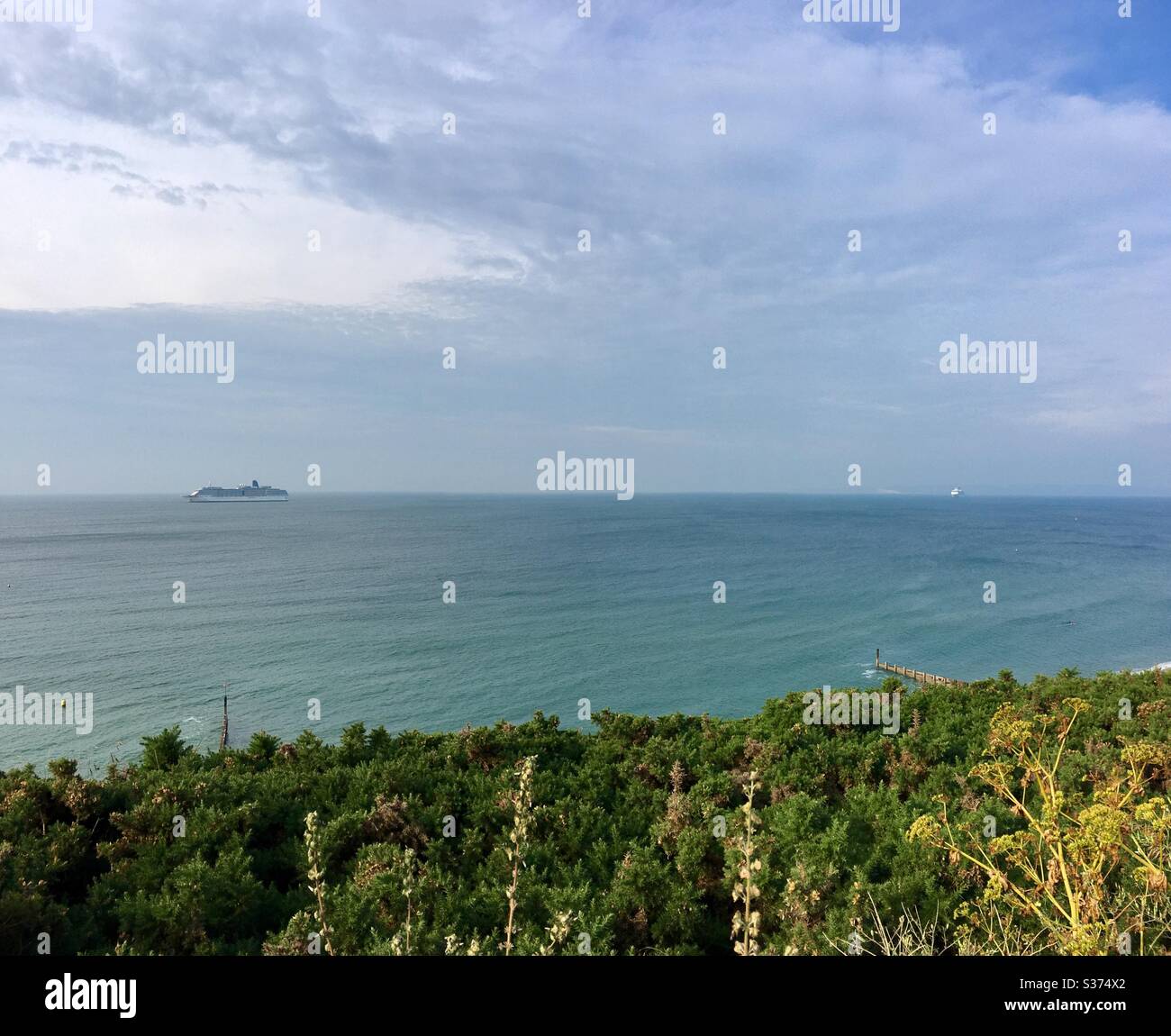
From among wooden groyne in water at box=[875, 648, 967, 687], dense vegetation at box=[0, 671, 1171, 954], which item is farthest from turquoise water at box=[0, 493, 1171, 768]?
dense vegetation at box=[0, 671, 1171, 954]

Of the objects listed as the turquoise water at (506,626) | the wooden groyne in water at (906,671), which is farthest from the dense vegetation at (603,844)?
the wooden groyne in water at (906,671)

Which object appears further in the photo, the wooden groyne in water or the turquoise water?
the wooden groyne in water

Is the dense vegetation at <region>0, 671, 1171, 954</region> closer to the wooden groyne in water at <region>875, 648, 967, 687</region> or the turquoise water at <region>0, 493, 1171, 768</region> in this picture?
the turquoise water at <region>0, 493, 1171, 768</region>

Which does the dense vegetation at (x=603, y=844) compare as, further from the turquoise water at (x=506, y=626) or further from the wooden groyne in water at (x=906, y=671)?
the wooden groyne in water at (x=906, y=671)

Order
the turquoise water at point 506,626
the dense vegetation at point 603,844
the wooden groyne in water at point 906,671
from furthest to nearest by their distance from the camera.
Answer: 1. the wooden groyne in water at point 906,671
2. the turquoise water at point 506,626
3. the dense vegetation at point 603,844
